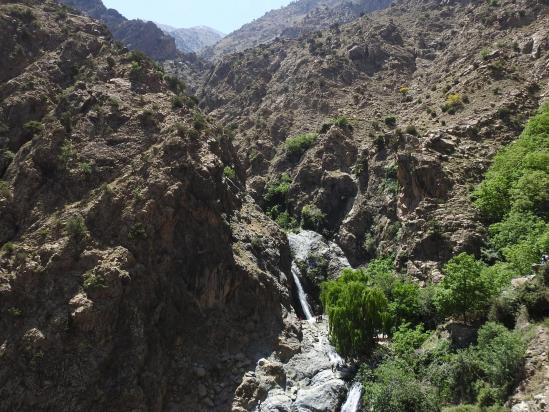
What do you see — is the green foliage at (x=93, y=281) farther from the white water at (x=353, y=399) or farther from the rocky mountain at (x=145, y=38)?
the rocky mountain at (x=145, y=38)

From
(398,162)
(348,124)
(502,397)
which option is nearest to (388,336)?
(502,397)

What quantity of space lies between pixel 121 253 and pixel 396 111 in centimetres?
5286

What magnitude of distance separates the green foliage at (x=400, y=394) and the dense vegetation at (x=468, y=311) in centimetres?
5

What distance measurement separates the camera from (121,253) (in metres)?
38.3

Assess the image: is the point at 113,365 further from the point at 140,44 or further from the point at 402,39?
the point at 140,44

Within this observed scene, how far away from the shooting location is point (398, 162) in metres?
53.3

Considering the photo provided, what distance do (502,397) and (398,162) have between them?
1251 inches

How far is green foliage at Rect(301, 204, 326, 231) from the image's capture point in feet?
206

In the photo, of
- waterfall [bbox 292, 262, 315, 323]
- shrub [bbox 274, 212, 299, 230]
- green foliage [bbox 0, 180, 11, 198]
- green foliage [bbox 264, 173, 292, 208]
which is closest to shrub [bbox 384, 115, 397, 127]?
green foliage [bbox 264, 173, 292, 208]

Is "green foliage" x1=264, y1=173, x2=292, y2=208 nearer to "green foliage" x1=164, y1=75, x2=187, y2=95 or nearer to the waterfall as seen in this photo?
the waterfall

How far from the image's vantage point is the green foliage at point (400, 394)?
28.3 m

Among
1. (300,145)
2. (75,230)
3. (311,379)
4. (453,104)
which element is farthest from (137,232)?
(300,145)

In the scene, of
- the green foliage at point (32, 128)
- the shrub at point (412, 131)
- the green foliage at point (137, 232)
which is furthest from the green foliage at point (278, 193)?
the green foliage at point (32, 128)

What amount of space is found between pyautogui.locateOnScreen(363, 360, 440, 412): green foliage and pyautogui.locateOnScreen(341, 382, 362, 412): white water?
137 cm
